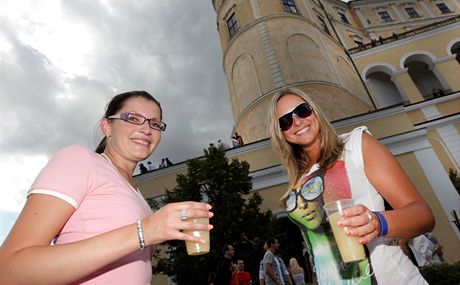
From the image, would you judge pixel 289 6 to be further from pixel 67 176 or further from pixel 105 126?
pixel 67 176

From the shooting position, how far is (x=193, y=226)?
1219mm

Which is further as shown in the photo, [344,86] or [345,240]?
[344,86]

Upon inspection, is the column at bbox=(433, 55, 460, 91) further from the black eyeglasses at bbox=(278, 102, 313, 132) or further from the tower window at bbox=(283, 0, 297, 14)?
the black eyeglasses at bbox=(278, 102, 313, 132)

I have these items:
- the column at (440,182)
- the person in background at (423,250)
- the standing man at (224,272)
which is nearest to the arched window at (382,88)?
the column at (440,182)

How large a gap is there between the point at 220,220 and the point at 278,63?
12221 mm

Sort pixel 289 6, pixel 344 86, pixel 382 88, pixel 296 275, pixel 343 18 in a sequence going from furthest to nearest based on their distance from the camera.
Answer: pixel 343 18 < pixel 382 88 < pixel 289 6 < pixel 344 86 < pixel 296 275

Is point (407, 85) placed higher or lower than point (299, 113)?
higher

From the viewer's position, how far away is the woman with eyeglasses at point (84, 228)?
43.0 inches

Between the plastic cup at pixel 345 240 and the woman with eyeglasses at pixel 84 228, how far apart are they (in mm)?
Result: 687

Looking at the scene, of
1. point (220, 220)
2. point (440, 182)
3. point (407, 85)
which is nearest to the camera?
point (220, 220)

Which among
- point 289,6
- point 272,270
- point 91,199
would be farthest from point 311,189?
point 289,6

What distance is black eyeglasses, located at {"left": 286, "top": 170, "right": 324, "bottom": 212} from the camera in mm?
2018

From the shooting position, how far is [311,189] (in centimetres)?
207

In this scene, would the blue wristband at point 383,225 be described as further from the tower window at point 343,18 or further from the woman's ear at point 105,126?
the tower window at point 343,18
